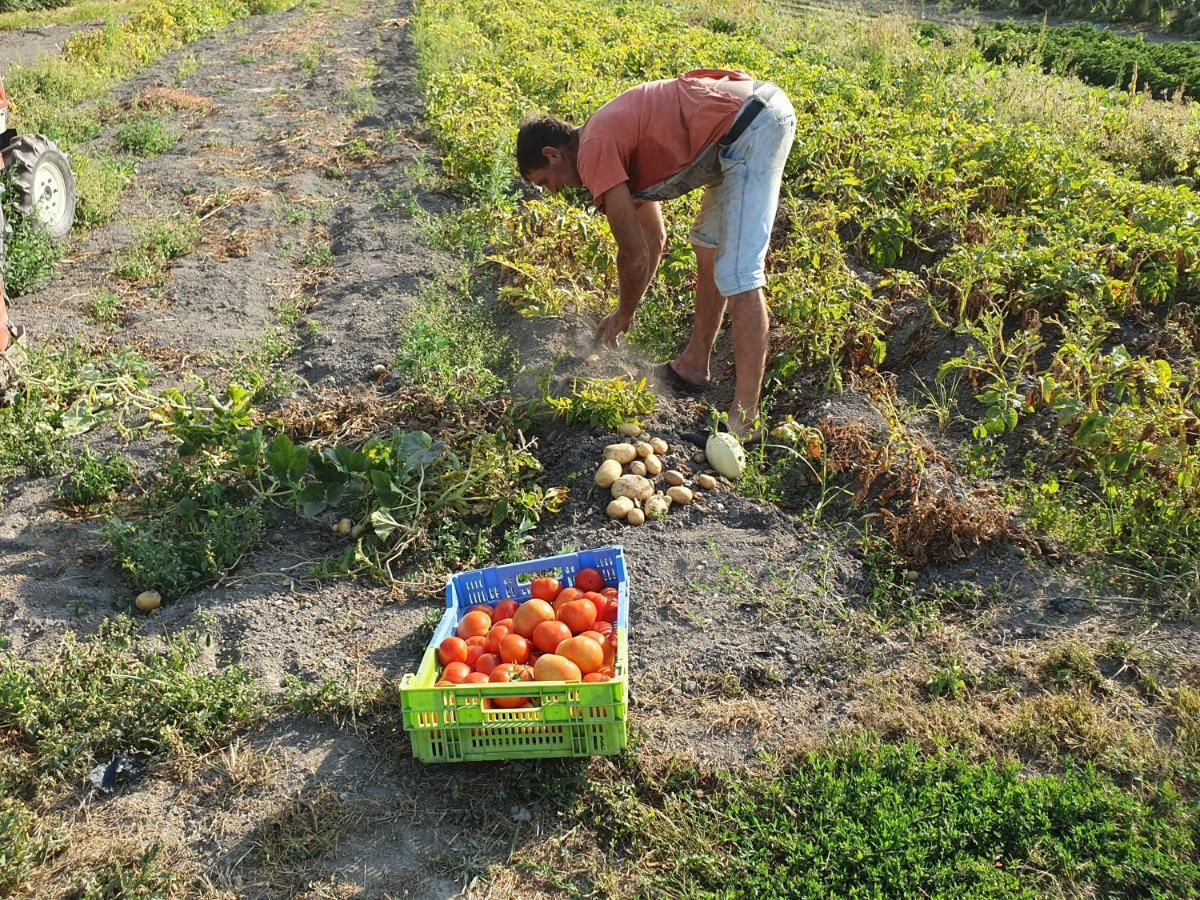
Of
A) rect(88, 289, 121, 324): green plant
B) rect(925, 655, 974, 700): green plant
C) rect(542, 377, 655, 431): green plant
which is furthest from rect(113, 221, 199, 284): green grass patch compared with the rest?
rect(925, 655, 974, 700): green plant

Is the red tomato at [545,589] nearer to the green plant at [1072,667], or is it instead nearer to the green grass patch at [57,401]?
the green plant at [1072,667]

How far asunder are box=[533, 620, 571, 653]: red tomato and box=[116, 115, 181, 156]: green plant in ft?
27.8

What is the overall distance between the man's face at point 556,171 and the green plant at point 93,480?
236cm

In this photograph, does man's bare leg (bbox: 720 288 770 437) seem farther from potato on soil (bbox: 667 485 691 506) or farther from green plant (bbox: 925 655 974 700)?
green plant (bbox: 925 655 974 700)

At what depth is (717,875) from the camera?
280 cm

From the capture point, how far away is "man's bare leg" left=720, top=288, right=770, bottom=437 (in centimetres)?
462

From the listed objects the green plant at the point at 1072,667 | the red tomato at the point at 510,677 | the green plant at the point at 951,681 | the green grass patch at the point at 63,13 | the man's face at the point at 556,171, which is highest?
the man's face at the point at 556,171

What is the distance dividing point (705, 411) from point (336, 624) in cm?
214

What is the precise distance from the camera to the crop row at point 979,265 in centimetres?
434

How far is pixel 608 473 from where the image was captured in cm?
433

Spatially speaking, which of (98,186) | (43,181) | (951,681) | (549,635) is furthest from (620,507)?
(98,186)

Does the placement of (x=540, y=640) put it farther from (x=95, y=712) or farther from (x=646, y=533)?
(x=95, y=712)

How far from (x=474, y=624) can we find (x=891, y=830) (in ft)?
4.88

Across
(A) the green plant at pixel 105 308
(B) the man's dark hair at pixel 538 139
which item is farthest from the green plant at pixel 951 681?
(A) the green plant at pixel 105 308
